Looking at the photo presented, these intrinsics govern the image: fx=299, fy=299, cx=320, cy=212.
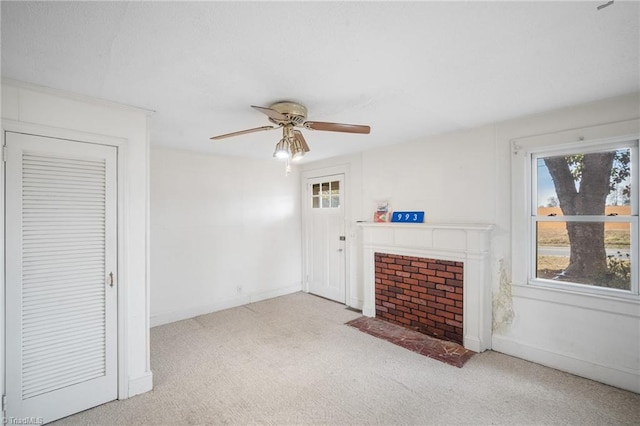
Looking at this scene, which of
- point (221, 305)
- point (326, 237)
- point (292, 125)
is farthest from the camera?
point (326, 237)

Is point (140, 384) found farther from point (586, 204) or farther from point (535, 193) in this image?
point (586, 204)

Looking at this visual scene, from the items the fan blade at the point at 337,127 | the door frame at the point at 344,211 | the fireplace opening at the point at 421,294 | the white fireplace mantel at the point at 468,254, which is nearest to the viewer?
the fan blade at the point at 337,127

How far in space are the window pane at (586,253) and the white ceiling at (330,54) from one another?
1.11m

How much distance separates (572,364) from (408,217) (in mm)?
2048

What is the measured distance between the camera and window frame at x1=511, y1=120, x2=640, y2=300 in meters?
2.39

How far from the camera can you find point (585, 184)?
2666 millimetres

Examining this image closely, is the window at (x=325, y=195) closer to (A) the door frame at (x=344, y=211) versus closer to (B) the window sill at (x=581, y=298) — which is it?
(A) the door frame at (x=344, y=211)

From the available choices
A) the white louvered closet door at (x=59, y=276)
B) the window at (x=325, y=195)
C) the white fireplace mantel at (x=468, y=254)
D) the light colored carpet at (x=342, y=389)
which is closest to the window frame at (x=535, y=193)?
the white fireplace mantel at (x=468, y=254)

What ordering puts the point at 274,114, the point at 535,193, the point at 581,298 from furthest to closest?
the point at 535,193 < the point at 581,298 < the point at 274,114

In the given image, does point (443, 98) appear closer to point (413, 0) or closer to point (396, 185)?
point (413, 0)

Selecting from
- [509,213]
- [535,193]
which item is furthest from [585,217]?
[509,213]

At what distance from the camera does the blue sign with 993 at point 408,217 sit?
3701mm

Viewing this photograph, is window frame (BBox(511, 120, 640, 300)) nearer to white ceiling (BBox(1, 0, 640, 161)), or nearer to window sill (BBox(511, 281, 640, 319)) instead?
window sill (BBox(511, 281, 640, 319))

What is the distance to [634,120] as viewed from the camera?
234 cm
